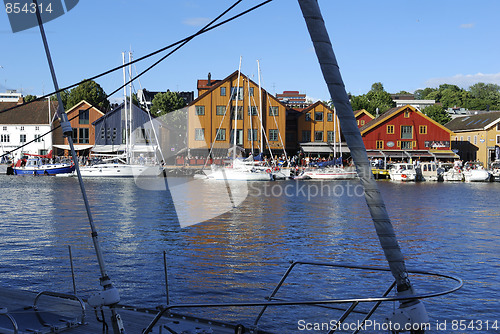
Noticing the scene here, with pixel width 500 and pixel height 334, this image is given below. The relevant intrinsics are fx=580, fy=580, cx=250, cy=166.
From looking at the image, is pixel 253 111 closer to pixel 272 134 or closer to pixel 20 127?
pixel 272 134

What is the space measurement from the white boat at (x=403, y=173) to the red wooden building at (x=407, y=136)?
741 centimetres

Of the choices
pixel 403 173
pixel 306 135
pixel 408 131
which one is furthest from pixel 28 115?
pixel 408 131

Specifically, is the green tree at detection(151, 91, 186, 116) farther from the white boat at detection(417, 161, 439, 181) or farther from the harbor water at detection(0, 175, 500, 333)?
the harbor water at detection(0, 175, 500, 333)

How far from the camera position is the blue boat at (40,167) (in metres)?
96.8

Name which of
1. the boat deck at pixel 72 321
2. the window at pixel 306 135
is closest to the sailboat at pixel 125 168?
the window at pixel 306 135

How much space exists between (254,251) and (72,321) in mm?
17130

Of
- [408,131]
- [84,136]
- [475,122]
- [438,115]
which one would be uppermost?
[438,115]

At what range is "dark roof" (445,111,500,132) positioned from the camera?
106 m

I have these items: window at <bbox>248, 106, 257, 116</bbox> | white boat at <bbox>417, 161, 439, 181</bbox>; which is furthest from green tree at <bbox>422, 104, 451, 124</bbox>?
window at <bbox>248, 106, 257, 116</bbox>

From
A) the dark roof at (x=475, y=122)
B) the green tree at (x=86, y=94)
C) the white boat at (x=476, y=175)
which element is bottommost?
the white boat at (x=476, y=175)

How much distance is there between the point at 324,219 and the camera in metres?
39.8

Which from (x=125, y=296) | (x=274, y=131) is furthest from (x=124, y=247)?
(x=274, y=131)

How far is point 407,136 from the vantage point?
100m

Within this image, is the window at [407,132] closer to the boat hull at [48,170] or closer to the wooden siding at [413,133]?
the wooden siding at [413,133]
